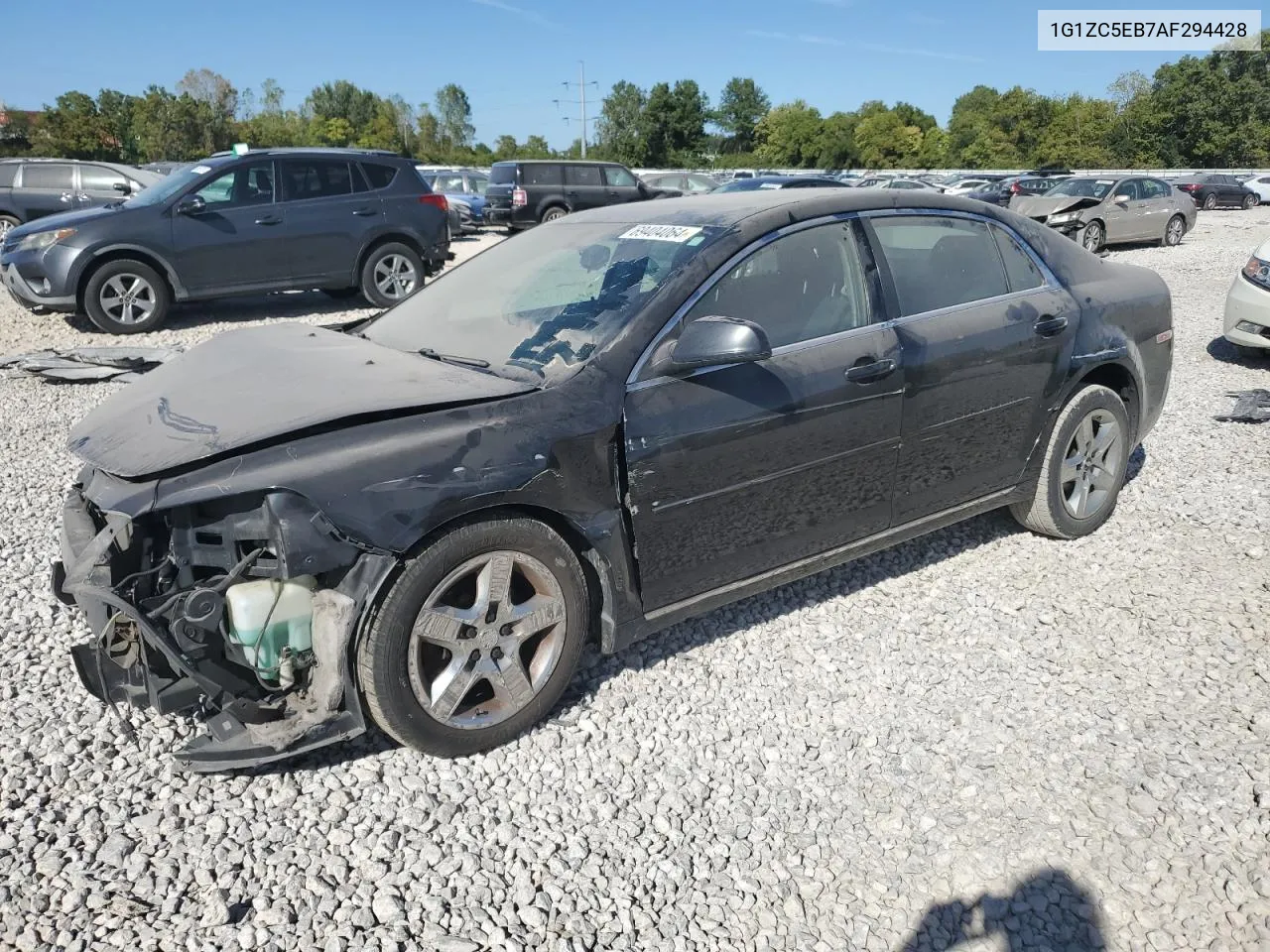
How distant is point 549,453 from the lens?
2.95 m

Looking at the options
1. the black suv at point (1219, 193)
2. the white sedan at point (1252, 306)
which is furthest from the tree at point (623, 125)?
the white sedan at point (1252, 306)

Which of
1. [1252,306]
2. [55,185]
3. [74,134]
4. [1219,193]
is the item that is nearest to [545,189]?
[55,185]

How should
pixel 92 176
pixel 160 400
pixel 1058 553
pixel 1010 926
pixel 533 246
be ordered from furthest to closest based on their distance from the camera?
pixel 92 176 → pixel 1058 553 → pixel 533 246 → pixel 160 400 → pixel 1010 926

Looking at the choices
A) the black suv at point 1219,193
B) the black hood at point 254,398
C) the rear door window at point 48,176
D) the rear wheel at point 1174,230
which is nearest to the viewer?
the black hood at point 254,398

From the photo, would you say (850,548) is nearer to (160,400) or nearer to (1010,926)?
(1010,926)

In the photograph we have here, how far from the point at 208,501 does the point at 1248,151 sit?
219 ft

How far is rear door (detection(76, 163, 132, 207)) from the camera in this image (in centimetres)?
1538

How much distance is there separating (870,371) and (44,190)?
53.7 feet

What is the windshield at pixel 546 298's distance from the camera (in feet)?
10.8

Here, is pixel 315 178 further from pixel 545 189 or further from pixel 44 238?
pixel 545 189

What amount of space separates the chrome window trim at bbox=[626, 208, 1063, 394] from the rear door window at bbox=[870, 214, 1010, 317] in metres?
0.02

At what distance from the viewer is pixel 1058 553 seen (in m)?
4.58

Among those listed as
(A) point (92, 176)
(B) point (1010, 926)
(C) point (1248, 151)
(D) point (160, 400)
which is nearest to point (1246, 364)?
(B) point (1010, 926)

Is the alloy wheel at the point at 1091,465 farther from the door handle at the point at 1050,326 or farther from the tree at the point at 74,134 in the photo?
the tree at the point at 74,134
